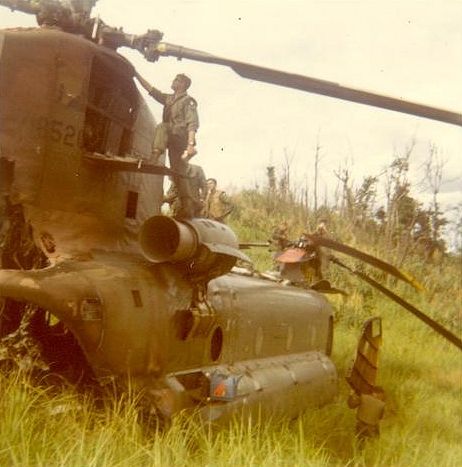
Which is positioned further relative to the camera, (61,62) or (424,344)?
(424,344)

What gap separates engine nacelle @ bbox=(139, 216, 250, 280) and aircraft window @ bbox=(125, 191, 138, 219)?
30.9 inches

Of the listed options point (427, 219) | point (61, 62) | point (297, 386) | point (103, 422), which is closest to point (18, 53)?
point (61, 62)

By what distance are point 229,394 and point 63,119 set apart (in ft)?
7.59

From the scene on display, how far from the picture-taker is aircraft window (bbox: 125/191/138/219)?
566 cm

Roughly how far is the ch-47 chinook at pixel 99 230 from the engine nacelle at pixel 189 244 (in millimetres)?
11

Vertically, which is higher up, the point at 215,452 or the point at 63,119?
the point at 63,119

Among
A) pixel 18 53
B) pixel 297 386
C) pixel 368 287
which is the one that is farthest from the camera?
pixel 368 287

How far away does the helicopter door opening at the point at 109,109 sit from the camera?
5.33 m

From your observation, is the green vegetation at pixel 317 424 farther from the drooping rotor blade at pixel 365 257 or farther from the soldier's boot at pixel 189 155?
the soldier's boot at pixel 189 155

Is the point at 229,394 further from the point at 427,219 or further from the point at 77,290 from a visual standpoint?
the point at 427,219

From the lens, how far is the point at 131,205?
18.7ft

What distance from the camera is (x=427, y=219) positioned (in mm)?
27438

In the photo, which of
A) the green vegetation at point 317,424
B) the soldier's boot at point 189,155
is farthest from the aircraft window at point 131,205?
the green vegetation at point 317,424

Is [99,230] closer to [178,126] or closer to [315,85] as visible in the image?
[178,126]
